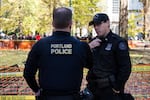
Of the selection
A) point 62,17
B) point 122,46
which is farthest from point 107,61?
point 62,17

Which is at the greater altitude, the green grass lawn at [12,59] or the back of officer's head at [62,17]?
the back of officer's head at [62,17]

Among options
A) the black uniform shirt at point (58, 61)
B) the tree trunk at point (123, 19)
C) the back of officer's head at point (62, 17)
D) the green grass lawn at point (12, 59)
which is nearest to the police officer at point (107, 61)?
the black uniform shirt at point (58, 61)

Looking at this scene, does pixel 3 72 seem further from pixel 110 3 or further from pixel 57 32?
pixel 110 3

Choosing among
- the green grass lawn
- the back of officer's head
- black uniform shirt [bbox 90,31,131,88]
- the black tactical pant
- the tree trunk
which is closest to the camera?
the back of officer's head

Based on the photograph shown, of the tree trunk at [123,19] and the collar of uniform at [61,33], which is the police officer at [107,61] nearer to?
the collar of uniform at [61,33]

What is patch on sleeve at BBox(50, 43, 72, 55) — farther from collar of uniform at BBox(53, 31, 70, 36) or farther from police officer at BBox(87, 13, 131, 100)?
police officer at BBox(87, 13, 131, 100)

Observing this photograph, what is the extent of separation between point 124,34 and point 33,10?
28.8 m

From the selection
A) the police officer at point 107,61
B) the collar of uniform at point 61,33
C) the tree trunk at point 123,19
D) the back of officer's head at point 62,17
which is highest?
the back of officer's head at point 62,17

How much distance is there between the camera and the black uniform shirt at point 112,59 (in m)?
5.50

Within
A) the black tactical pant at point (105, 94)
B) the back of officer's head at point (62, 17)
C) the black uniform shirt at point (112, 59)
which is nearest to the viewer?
the back of officer's head at point (62, 17)

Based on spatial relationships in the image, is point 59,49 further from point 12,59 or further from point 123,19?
point 123,19

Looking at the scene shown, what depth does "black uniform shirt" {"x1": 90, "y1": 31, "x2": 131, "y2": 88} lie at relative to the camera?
5504mm

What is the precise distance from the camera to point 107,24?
5570 mm

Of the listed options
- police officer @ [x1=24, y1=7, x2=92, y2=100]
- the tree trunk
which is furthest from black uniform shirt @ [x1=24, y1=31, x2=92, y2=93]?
the tree trunk
